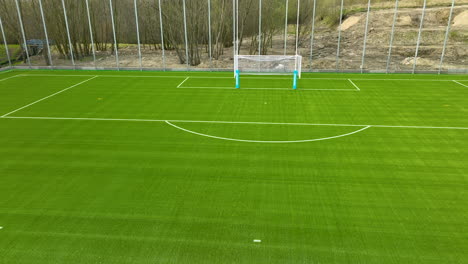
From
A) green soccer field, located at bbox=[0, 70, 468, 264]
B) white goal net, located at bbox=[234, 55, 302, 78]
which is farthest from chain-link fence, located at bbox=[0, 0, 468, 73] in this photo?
green soccer field, located at bbox=[0, 70, 468, 264]

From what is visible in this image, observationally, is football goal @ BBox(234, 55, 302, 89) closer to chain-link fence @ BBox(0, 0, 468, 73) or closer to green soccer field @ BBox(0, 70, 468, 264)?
chain-link fence @ BBox(0, 0, 468, 73)

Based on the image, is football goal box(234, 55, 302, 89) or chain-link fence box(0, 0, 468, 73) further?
chain-link fence box(0, 0, 468, 73)

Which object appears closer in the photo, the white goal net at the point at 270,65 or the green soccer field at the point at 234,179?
the green soccer field at the point at 234,179

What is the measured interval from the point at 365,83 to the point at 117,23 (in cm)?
1555

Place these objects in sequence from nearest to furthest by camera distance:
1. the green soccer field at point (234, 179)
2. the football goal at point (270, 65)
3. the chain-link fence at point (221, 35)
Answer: the green soccer field at point (234, 179) → the football goal at point (270, 65) → the chain-link fence at point (221, 35)

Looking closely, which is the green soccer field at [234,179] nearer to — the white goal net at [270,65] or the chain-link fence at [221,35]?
the white goal net at [270,65]

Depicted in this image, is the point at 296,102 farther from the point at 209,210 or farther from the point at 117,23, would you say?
the point at 117,23

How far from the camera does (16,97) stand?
13.4 metres

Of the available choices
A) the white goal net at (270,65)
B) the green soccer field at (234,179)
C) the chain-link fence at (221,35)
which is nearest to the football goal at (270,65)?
the white goal net at (270,65)

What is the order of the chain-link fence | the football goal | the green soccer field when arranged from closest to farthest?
the green soccer field → the football goal → the chain-link fence

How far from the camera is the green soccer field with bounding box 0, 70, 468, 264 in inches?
206

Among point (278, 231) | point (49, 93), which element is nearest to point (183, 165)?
point (278, 231)

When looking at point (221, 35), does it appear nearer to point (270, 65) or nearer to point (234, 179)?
point (270, 65)

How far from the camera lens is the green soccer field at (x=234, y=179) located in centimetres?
522
